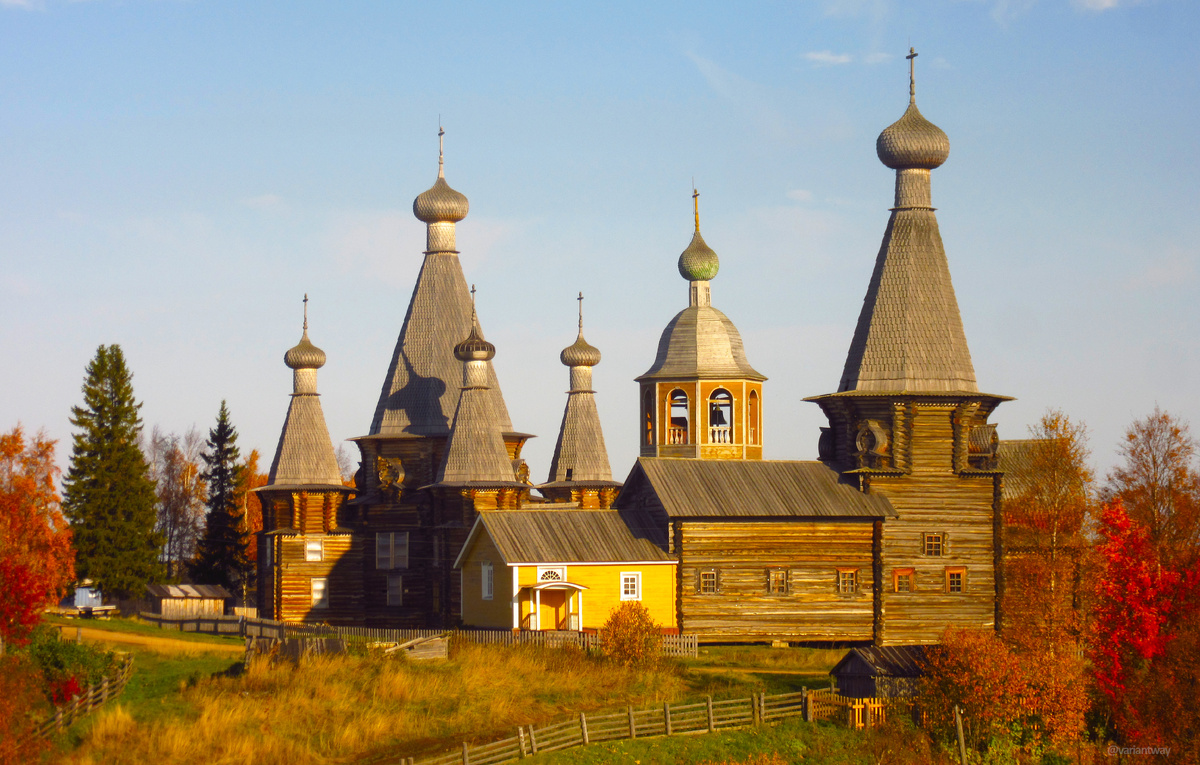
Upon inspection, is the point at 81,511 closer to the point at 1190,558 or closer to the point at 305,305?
the point at 305,305

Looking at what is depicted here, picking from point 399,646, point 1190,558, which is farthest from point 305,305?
point 1190,558

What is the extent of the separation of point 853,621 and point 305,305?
2140cm

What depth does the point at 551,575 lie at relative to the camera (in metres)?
42.3

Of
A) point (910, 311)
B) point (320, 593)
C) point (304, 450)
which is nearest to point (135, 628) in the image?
point (320, 593)

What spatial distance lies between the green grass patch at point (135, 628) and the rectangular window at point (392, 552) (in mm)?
5630

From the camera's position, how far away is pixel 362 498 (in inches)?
2064

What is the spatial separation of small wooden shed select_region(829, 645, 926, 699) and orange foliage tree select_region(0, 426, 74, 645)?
767 inches

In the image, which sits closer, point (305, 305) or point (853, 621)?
point (853, 621)

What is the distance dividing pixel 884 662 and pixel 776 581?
35.5 feet

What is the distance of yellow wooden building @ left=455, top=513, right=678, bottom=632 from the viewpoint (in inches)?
1661

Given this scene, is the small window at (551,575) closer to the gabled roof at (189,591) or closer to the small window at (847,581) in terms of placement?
the small window at (847,581)

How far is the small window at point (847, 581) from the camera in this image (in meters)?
44.9

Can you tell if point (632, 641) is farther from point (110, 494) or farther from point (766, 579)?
point (110, 494)

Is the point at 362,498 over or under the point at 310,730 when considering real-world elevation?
over
